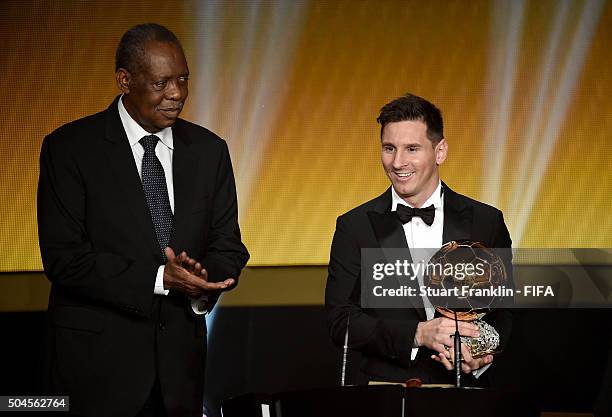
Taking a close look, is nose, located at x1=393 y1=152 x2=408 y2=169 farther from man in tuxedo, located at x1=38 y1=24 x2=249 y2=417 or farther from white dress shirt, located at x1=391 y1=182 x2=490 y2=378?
man in tuxedo, located at x1=38 y1=24 x2=249 y2=417

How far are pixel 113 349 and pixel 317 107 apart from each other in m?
1.77

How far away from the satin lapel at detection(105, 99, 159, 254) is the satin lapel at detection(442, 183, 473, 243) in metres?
0.90

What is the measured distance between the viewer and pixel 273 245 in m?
4.59

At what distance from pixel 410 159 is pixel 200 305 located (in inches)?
31.9

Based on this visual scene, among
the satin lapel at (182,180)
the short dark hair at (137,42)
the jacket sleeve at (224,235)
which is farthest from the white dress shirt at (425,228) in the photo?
the short dark hair at (137,42)

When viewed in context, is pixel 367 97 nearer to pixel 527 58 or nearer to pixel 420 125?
pixel 527 58

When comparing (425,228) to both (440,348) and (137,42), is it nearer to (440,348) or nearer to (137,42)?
(440,348)

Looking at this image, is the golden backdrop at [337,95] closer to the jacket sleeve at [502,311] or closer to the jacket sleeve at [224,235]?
the jacket sleeve at [502,311]

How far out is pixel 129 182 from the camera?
3195 mm

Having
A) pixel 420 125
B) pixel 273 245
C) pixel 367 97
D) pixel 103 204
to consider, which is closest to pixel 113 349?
pixel 103 204

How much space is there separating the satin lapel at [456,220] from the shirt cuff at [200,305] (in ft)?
2.52

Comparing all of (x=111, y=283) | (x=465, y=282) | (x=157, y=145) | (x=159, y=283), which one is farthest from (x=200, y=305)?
(x=465, y=282)

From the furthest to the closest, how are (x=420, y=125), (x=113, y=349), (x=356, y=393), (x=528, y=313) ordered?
1. (x=528, y=313)
2. (x=420, y=125)
3. (x=113, y=349)
4. (x=356, y=393)

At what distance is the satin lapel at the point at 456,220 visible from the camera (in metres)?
3.44
